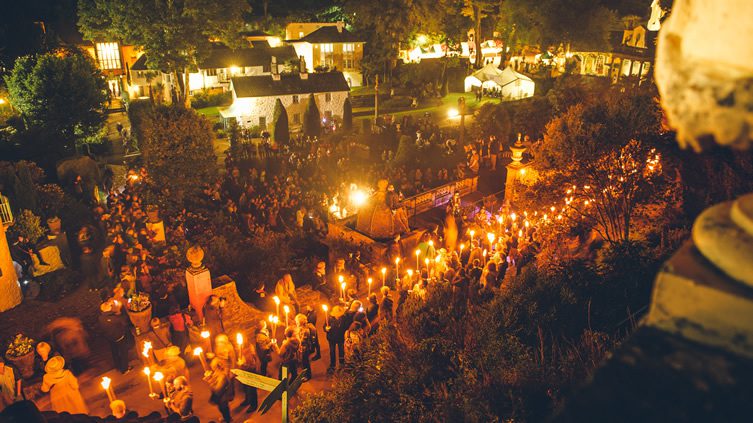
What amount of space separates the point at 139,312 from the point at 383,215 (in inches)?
248

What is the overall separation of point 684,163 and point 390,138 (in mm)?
20683

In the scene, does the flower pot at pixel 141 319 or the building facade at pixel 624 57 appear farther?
the building facade at pixel 624 57

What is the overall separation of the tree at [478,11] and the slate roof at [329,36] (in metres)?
12.6

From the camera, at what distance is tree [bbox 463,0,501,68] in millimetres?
49469

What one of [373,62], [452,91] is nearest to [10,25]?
[373,62]

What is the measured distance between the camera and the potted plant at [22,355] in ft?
28.7

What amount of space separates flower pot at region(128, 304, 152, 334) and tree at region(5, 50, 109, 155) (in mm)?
18168

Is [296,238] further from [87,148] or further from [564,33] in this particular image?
[564,33]

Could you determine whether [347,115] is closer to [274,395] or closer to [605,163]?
[605,163]

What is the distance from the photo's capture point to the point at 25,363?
8812mm

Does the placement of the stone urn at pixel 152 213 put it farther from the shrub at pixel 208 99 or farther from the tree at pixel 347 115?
the shrub at pixel 208 99

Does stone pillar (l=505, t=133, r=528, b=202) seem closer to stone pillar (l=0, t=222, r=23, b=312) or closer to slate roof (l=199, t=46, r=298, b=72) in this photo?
stone pillar (l=0, t=222, r=23, b=312)

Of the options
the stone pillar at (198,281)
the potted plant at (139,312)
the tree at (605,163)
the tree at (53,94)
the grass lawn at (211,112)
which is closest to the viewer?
the potted plant at (139,312)

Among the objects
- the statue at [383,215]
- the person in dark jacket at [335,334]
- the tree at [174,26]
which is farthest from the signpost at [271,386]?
the tree at [174,26]
